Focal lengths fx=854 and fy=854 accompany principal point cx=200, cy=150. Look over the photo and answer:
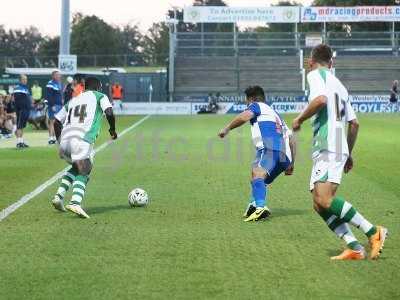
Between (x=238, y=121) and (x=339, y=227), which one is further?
(x=238, y=121)

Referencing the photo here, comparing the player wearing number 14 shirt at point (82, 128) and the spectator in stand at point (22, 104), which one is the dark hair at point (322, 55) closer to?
the player wearing number 14 shirt at point (82, 128)

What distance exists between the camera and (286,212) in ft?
34.1

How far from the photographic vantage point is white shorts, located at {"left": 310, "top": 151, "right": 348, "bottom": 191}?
24.3 feet

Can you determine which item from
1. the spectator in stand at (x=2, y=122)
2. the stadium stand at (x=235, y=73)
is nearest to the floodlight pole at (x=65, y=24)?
the spectator in stand at (x=2, y=122)

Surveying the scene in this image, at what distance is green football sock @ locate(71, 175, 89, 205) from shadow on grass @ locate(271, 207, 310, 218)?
2286mm

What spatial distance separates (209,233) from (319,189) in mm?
1770

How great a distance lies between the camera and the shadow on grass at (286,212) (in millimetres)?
10148

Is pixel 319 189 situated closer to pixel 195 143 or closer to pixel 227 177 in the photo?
pixel 227 177

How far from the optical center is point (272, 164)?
33.4 feet

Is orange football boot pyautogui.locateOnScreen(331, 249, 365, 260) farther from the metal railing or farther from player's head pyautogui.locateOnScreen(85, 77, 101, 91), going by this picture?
the metal railing

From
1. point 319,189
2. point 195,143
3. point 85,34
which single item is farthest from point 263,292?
point 85,34

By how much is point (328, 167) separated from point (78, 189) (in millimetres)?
3731

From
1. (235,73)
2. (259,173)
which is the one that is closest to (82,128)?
(259,173)

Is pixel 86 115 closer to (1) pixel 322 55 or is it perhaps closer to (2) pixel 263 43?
(1) pixel 322 55
